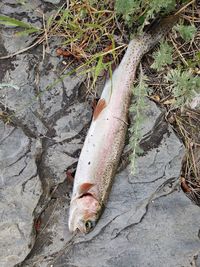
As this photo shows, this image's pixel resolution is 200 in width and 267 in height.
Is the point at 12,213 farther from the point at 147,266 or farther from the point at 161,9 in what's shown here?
the point at 161,9

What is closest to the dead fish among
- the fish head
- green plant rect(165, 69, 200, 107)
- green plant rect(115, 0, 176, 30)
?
the fish head

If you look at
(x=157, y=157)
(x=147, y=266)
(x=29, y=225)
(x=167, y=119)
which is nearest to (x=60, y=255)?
(x=29, y=225)

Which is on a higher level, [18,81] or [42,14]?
[42,14]

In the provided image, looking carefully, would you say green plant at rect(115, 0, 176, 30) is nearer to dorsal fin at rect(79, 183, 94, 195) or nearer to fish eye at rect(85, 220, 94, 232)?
dorsal fin at rect(79, 183, 94, 195)

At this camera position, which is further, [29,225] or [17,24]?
[17,24]

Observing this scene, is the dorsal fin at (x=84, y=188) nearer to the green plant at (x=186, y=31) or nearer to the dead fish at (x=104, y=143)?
the dead fish at (x=104, y=143)

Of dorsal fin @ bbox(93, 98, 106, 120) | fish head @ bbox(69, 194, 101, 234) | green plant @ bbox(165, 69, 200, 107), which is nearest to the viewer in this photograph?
fish head @ bbox(69, 194, 101, 234)
